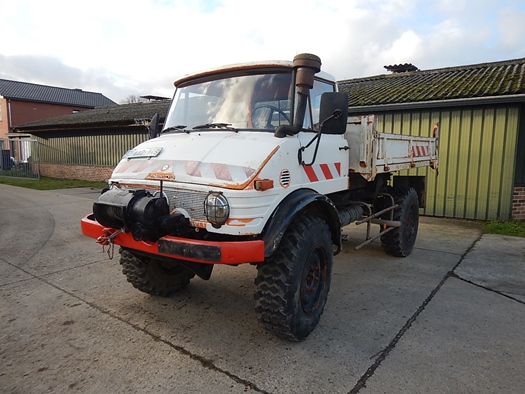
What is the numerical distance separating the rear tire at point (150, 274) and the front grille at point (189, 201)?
3.40 feet

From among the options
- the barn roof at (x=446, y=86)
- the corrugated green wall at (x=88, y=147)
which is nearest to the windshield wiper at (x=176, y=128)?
the barn roof at (x=446, y=86)

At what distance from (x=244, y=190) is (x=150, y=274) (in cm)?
182

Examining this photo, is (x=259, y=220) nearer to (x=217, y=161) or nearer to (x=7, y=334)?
(x=217, y=161)

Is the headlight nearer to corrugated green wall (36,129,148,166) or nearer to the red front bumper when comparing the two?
the red front bumper

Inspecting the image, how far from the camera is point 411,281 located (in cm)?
485

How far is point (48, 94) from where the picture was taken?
35.9 m

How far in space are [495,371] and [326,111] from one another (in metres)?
2.42

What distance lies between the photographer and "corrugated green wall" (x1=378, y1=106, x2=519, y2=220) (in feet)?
27.4

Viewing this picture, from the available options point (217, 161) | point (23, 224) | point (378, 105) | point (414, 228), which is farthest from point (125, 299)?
point (378, 105)

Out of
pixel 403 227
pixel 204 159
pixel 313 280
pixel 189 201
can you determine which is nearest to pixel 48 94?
pixel 403 227

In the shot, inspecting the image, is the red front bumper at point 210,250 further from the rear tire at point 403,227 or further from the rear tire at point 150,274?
the rear tire at point 403,227

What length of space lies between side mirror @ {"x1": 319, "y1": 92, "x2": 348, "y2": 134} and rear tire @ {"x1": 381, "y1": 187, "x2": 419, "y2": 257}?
287 centimetres

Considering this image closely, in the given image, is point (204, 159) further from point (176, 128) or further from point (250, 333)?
point (250, 333)

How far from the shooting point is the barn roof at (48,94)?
3350 cm
